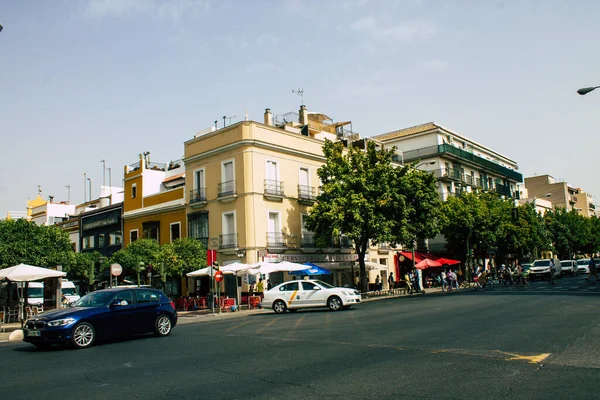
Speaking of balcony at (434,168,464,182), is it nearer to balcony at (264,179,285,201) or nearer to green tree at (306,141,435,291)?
green tree at (306,141,435,291)

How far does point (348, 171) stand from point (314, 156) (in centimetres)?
522

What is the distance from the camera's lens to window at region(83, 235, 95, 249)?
47909mm

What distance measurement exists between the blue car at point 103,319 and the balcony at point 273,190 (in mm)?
19802

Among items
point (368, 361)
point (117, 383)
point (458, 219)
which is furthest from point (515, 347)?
point (458, 219)

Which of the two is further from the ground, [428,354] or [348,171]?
[348,171]

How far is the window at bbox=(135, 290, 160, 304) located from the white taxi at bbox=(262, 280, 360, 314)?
32.5ft

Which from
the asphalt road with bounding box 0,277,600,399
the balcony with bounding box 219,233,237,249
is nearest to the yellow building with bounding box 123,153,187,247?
the balcony with bounding box 219,233,237,249

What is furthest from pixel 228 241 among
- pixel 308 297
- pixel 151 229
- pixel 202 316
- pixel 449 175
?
pixel 449 175

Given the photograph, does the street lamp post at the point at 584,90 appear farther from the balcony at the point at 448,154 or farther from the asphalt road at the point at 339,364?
the balcony at the point at 448,154

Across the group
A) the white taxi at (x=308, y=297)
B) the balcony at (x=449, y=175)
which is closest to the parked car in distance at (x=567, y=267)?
the balcony at (x=449, y=175)

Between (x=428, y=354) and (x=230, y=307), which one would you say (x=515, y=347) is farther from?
(x=230, y=307)

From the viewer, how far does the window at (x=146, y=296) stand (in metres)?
14.5

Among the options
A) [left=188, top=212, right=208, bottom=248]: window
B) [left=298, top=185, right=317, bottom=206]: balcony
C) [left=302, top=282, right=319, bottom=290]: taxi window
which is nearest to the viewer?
[left=302, top=282, right=319, bottom=290]: taxi window

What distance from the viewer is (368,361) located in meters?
9.20
